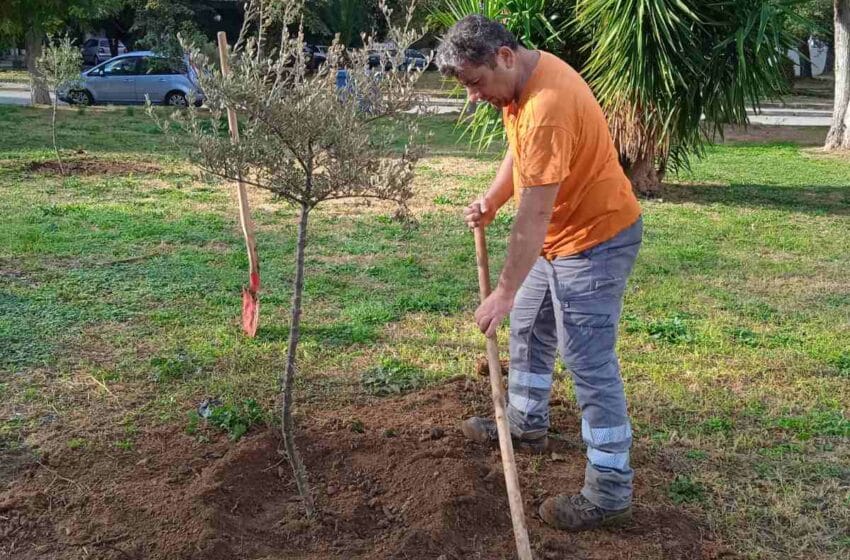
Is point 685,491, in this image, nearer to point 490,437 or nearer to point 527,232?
point 490,437

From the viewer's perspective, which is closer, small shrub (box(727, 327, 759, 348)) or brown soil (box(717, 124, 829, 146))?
small shrub (box(727, 327, 759, 348))

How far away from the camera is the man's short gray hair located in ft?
9.86

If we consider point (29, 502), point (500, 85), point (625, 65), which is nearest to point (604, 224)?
point (500, 85)

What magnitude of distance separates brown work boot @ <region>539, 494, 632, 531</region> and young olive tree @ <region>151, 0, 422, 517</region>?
4.58ft

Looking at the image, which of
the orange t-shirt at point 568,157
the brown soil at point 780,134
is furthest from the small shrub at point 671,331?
the brown soil at point 780,134

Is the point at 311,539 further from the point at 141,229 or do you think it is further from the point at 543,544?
the point at 141,229

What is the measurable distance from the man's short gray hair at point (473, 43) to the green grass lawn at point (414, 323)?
1313 millimetres

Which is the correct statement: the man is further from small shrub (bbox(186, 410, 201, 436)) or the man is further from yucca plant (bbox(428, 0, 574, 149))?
yucca plant (bbox(428, 0, 574, 149))

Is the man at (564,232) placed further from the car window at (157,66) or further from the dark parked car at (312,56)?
the car window at (157,66)

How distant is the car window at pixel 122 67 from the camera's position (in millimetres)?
23609

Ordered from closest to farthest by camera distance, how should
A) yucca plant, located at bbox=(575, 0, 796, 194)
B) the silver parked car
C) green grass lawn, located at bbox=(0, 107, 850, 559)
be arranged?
green grass lawn, located at bbox=(0, 107, 850, 559), yucca plant, located at bbox=(575, 0, 796, 194), the silver parked car

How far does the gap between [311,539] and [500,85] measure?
1.86 metres

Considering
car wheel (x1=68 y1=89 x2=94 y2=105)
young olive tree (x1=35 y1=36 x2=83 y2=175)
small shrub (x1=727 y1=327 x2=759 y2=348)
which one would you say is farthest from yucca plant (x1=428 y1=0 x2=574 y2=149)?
car wheel (x1=68 y1=89 x2=94 y2=105)

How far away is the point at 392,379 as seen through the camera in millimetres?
4871
